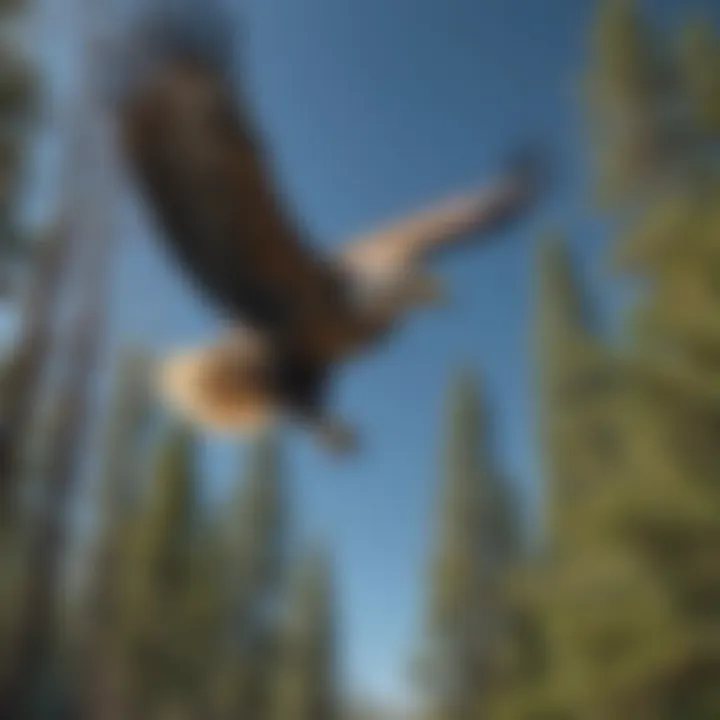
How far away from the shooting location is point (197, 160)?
A: 1.99m

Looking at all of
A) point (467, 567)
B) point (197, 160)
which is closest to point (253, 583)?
point (467, 567)

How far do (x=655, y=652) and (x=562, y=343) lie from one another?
1103mm

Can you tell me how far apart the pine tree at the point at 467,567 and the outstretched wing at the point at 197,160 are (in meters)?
1.31

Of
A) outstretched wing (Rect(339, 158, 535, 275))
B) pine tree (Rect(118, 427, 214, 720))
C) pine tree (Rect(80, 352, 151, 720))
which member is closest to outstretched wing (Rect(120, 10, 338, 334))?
outstretched wing (Rect(339, 158, 535, 275))

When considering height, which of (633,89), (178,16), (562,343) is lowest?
(178,16)

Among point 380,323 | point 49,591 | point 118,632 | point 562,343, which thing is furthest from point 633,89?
point 49,591

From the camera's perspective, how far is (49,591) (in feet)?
6.00

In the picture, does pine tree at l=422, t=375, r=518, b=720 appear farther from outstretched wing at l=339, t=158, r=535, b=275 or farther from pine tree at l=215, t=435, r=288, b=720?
outstretched wing at l=339, t=158, r=535, b=275

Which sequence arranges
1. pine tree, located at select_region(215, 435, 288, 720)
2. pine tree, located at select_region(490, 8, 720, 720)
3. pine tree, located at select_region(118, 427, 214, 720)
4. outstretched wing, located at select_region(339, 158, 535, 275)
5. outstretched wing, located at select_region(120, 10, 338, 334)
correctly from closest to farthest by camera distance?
outstretched wing, located at select_region(120, 10, 338, 334)
outstretched wing, located at select_region(339, 158, 535, 275)
pine tree, located at select_region(490, 8, 720, 720)
pine tree, located at select_region(118, 427, 214, 720)
pine tree, located at select_region(215, 435, 288, 720)

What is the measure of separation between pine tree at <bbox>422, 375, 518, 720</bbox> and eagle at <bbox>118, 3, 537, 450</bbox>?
2.33ft

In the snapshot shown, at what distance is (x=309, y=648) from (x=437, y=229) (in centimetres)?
145

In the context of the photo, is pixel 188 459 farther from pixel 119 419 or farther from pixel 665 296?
pixel 665 296

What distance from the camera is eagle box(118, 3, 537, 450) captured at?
2010 mm

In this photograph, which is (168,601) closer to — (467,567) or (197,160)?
(467,567)
